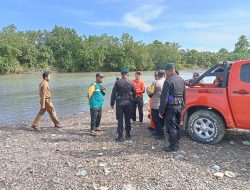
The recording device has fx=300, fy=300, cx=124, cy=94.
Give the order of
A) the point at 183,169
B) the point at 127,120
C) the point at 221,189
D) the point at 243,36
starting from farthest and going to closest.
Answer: the point at 243,36
the point at 127,120
the point at 183,169
the point at 221,189

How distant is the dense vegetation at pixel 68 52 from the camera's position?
255ft

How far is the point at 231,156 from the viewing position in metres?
6.30

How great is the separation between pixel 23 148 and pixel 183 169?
12.9 ft

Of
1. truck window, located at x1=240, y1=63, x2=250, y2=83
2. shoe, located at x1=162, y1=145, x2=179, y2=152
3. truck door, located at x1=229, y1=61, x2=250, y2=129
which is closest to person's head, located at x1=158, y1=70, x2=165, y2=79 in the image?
truck door, located at x1=229, y1=61, x2=250, y2=129

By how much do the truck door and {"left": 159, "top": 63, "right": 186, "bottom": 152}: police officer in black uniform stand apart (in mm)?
1134

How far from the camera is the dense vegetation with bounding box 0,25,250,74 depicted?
77.7 metres

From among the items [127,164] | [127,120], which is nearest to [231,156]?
[127,164]

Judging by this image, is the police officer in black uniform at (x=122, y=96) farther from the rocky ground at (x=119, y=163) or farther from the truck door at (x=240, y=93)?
the truck door at (x=240, y=93)

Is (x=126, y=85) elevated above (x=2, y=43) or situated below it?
below

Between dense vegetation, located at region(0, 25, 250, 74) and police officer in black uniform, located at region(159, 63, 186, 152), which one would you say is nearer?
police officer in black uniform, located at region(159, 63, 186, 152)

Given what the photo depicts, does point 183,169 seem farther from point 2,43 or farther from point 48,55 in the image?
point 48,55

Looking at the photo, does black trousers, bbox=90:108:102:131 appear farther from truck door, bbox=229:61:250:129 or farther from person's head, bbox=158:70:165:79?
truck door, bbox=229:61:250:129

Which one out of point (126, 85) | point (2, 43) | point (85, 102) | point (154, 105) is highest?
point (2, 43)

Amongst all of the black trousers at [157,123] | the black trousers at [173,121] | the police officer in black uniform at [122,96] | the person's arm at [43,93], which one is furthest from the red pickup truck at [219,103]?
the person's arm at [43,93]
